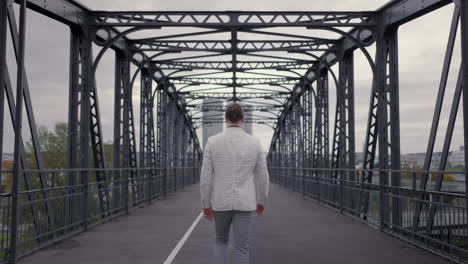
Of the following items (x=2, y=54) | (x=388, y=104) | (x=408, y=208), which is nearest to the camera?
(x=2, y=54)

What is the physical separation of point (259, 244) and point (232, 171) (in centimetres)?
524

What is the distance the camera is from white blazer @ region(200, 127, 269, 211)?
5176 millimetres

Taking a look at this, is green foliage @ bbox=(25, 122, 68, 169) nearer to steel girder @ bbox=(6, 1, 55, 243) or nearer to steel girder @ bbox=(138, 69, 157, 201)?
steel girder @ bbox=(138, 69, 157, 201)

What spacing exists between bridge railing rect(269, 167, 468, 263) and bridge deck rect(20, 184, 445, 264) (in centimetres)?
25

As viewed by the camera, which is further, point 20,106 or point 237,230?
point 20,106

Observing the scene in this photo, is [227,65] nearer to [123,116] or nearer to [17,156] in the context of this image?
[123,116]

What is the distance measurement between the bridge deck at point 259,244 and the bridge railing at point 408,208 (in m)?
0.25

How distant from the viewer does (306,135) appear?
1340 inches

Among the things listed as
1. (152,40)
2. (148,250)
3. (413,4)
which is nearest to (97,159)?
(152,40)

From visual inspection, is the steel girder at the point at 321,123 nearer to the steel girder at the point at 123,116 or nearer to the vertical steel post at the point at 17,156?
the steel girder at the point at 123,116

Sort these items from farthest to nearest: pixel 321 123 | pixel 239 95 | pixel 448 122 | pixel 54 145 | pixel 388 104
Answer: pixel 54 145 < pixel 239 95 < pixel 321 123 < pixel 388 104 < pixel 448 122

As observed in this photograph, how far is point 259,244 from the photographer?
1019cm

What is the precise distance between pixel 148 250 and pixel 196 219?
534 cm

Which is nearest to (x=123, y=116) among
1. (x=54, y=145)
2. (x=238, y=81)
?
(x=238, y=81)
